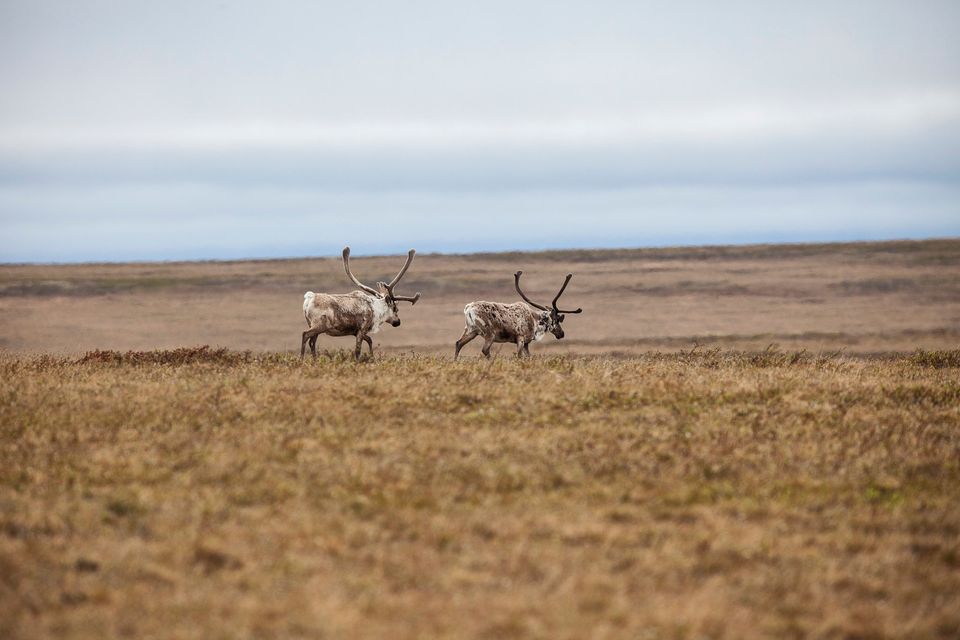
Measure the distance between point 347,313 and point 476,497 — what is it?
11.1 m

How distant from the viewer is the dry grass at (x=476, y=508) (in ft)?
25.0

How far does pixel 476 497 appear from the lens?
10219 mm

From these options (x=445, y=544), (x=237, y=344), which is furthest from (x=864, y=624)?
(x=237, y=344)

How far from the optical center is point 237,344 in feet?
154

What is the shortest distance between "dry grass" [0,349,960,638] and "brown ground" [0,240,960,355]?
26172mm

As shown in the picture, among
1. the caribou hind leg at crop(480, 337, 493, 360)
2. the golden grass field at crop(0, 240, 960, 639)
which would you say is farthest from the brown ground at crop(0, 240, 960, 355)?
the golden grass field at crop(0, 240, 960, 639)

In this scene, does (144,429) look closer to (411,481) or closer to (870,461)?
(411,481)

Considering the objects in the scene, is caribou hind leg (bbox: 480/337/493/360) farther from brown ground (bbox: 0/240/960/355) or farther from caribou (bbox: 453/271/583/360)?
brown ground (bbox: 0/240/960/355)

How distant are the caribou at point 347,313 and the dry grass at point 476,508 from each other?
4549mm

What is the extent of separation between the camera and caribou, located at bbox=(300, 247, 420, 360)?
67.1 feet

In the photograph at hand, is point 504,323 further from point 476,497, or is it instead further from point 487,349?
point 476,497

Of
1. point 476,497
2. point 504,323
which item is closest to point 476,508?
point 476,497

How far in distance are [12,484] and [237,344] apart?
37.1m

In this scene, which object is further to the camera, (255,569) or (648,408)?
(648,408)
